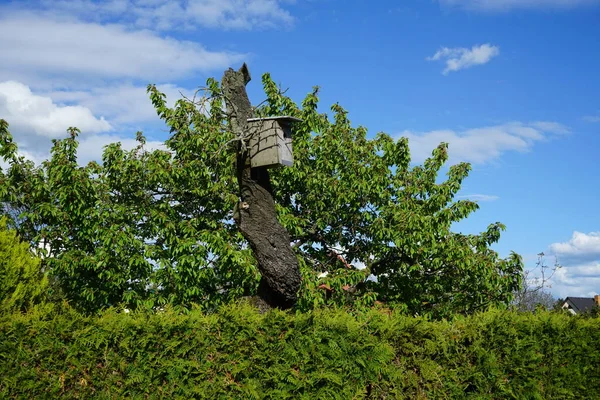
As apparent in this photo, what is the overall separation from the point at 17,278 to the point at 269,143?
4.28 metres

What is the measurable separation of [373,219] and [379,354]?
7.61 metres

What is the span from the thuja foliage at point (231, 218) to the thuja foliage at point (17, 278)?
152 inches

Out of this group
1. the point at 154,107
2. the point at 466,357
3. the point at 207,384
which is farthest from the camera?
the point at 154,107

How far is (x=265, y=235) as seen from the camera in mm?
9305

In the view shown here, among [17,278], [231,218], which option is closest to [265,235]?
[17,278]

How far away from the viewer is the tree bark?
9289mm

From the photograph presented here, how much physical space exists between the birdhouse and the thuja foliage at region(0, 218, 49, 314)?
12.2 ft

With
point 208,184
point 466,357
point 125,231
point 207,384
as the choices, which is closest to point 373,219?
point 208,184

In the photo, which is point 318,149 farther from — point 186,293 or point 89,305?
point 89,305

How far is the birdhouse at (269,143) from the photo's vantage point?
9312mm

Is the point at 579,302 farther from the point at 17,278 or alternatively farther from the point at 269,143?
the point at 17,278

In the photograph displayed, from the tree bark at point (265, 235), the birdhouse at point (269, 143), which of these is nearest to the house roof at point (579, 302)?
the tree bark at point (265, 235)

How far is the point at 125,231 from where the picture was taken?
13117 millimetres

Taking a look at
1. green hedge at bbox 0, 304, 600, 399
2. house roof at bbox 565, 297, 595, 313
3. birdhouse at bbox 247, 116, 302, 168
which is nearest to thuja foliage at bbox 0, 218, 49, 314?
green hedge at bbox 0, 304, 600, 399
